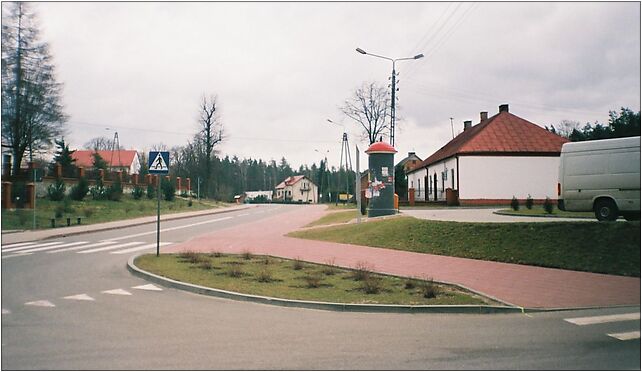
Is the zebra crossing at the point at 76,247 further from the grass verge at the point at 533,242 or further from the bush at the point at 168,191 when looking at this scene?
the bush at the point at 168,191

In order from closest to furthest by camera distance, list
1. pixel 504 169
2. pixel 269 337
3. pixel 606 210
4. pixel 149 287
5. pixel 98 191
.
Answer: pixel 269 337 < pixel 149 287 < pixel 606 210 < pixel 504 169 < pixel 98 191

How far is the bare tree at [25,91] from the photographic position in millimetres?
32438

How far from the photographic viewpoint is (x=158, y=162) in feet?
50.7

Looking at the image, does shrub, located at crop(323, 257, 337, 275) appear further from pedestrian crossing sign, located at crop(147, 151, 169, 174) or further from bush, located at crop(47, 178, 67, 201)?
bush, located at crop(47, 178, 67, 201)

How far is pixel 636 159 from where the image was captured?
15.0 metres

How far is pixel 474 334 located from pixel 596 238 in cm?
791

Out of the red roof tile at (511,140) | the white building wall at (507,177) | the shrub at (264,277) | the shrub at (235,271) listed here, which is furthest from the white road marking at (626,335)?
the red roof tile at (511,140)

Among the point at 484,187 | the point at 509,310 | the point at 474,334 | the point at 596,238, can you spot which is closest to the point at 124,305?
the point at 474,334

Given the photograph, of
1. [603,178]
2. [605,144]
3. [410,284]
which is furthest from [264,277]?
[605,144]

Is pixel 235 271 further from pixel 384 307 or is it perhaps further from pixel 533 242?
pixel 533 242

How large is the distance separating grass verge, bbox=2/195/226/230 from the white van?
1036 inches

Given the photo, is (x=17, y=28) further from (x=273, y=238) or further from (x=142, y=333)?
(x=142, y=333)

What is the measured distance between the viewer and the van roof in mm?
15195

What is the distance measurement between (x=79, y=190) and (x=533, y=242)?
36881 millimetres
